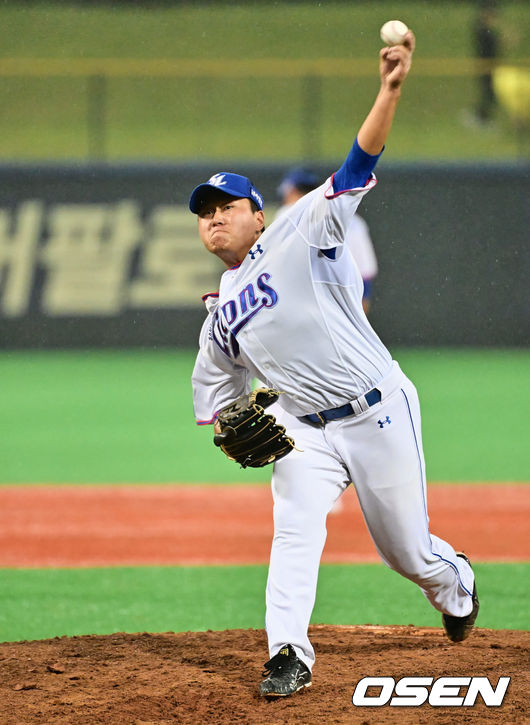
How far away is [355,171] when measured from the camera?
3.94m

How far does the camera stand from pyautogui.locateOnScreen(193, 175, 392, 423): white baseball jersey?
4.17 meters

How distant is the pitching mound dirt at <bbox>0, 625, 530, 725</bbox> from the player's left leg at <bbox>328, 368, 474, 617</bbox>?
0.46 m

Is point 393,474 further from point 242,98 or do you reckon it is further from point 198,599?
point 242,98

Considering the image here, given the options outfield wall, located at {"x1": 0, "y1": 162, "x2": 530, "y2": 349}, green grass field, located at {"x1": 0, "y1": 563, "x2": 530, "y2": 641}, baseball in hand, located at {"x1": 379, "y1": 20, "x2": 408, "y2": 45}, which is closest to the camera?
baseball in hand, located at {"x1": 379, "y1": 20, "x2": 408, "y2": 45}

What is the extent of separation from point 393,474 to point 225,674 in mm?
1018

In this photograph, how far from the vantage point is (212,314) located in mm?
4430

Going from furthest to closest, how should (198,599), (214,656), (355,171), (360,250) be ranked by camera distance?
(360,250) < (198,599) < (214,656) < (355,171)

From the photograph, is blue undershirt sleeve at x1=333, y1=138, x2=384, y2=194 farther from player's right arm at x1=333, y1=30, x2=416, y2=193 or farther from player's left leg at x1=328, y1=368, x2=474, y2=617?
player's left leg at x1=328, y1=368, x2=474, y2=617

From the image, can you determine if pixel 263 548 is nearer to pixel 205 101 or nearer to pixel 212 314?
pixel 212 314

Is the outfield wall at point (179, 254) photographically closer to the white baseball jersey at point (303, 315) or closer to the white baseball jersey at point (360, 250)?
the white baseball jersey at point (360, 250)

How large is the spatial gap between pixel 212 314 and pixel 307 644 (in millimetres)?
1308

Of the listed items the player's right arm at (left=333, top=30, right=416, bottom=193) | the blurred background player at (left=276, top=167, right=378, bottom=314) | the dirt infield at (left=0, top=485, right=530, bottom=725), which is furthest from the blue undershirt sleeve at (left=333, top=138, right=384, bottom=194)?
the blurred background player at (left=276, top=167, right=378, bottom=314)

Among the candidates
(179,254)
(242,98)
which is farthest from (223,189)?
(242,98)

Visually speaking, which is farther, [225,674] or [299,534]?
[225,674]
